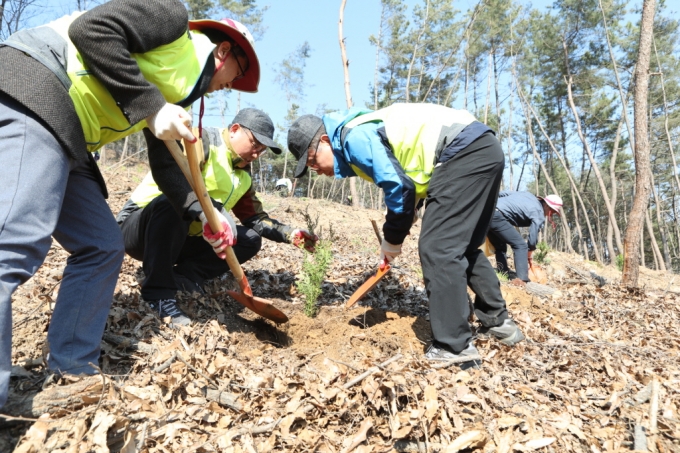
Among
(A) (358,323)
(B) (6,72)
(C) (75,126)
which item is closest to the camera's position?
(B) (6,72)

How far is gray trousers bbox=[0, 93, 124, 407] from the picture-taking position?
1.51 meters

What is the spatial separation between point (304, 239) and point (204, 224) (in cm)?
146

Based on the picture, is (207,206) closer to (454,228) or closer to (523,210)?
(454,228)

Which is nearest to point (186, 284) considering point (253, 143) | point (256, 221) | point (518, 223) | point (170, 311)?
point (170, 311)

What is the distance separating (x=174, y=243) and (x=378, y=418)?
204 cm

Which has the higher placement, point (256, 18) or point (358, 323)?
point (256, 18)

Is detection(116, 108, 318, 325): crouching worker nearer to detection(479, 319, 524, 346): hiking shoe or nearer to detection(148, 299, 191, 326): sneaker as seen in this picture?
detection(148, 299, 191, 326): sneaker

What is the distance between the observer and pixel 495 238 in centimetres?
690

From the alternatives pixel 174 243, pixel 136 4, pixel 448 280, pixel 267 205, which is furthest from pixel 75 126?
A: pixel 267 205

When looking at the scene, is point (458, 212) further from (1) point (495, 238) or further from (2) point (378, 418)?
(1) point (495, 238)

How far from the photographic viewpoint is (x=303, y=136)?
10.7 ft

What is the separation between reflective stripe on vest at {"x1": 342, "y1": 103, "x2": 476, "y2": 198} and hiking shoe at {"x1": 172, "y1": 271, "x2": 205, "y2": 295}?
188cm

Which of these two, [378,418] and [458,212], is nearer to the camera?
[378,418]

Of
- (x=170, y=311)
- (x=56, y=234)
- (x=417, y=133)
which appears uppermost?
(x=417, y=133)
